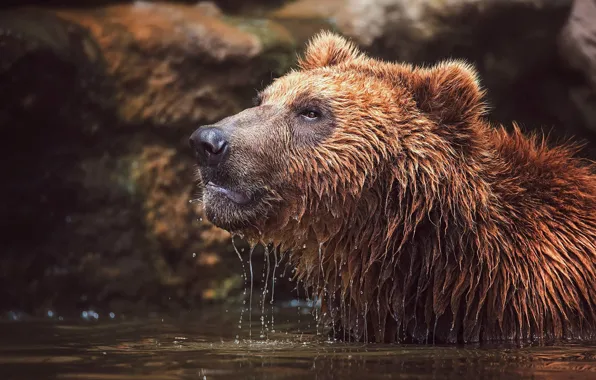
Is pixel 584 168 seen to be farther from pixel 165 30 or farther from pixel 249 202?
pixel 165 30

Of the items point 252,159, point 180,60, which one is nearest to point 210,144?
point 252,159

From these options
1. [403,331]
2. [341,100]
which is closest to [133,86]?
[341,100]

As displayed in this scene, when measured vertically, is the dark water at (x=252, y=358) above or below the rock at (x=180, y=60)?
below

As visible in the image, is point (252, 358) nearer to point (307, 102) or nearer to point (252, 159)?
point (252, 159)

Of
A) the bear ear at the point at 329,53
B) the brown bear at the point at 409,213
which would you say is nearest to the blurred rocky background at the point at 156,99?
the bear ear at the point at 329,53

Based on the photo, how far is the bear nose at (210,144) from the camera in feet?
19.0

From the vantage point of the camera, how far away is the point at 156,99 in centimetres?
894

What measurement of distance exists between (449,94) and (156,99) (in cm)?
355

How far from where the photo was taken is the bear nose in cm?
579

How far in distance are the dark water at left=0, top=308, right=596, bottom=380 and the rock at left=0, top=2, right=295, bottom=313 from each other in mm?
1470

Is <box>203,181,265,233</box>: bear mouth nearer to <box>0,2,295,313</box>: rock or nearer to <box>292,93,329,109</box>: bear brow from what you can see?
<box>292,93,329,109</box>: bear brow

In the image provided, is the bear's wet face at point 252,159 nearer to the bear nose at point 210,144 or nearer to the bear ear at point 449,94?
the bear nose at point 210,144

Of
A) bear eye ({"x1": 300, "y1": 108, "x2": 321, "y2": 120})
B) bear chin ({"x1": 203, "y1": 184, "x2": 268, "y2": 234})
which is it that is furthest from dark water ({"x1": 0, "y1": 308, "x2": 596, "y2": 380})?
bear eye ({"x1": 300, "y1": 108, "x2": 321, "y2": 120})

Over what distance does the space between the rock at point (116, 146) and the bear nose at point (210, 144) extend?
3.00m
